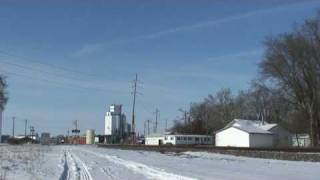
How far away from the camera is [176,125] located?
168250 millimetres

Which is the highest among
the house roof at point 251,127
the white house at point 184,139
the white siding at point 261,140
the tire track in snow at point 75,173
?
the house roof at point 251,127

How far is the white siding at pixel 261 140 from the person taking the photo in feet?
335

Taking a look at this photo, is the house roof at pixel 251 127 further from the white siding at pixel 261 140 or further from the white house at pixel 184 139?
the white house at pixel 184 139

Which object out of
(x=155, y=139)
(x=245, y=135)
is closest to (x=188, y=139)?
(x=155, y=139)

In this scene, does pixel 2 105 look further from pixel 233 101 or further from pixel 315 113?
pixel 233 101

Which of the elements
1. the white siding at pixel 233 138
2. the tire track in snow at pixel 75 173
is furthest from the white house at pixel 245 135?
the tire track in snow at pixel 75 173

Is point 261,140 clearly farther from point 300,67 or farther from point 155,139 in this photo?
point 155,139

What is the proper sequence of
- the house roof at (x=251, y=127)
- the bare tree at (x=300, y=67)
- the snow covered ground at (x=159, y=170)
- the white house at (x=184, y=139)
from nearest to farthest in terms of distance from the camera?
the snow covered ground at (x=159, y=170)
the bare tree at (x=300, y=67)
the house roof at (x=251, y=127)
the white house at (x=184, y=139)

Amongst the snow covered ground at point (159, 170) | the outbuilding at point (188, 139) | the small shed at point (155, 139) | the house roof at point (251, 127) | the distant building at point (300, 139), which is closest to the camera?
the snow covered ground at point (159, 170)

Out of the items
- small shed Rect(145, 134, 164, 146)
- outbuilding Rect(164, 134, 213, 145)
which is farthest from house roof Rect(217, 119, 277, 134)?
small shed Rect(145, 134, 164, 146)

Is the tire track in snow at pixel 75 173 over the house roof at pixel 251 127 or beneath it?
beneath

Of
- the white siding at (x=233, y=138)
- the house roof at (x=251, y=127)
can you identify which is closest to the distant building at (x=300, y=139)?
the house roof at (x=251, y=127)

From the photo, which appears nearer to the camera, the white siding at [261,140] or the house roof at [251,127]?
the white siding at [261,140]

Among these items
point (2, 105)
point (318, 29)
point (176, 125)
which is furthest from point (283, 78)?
point (176, 125)
